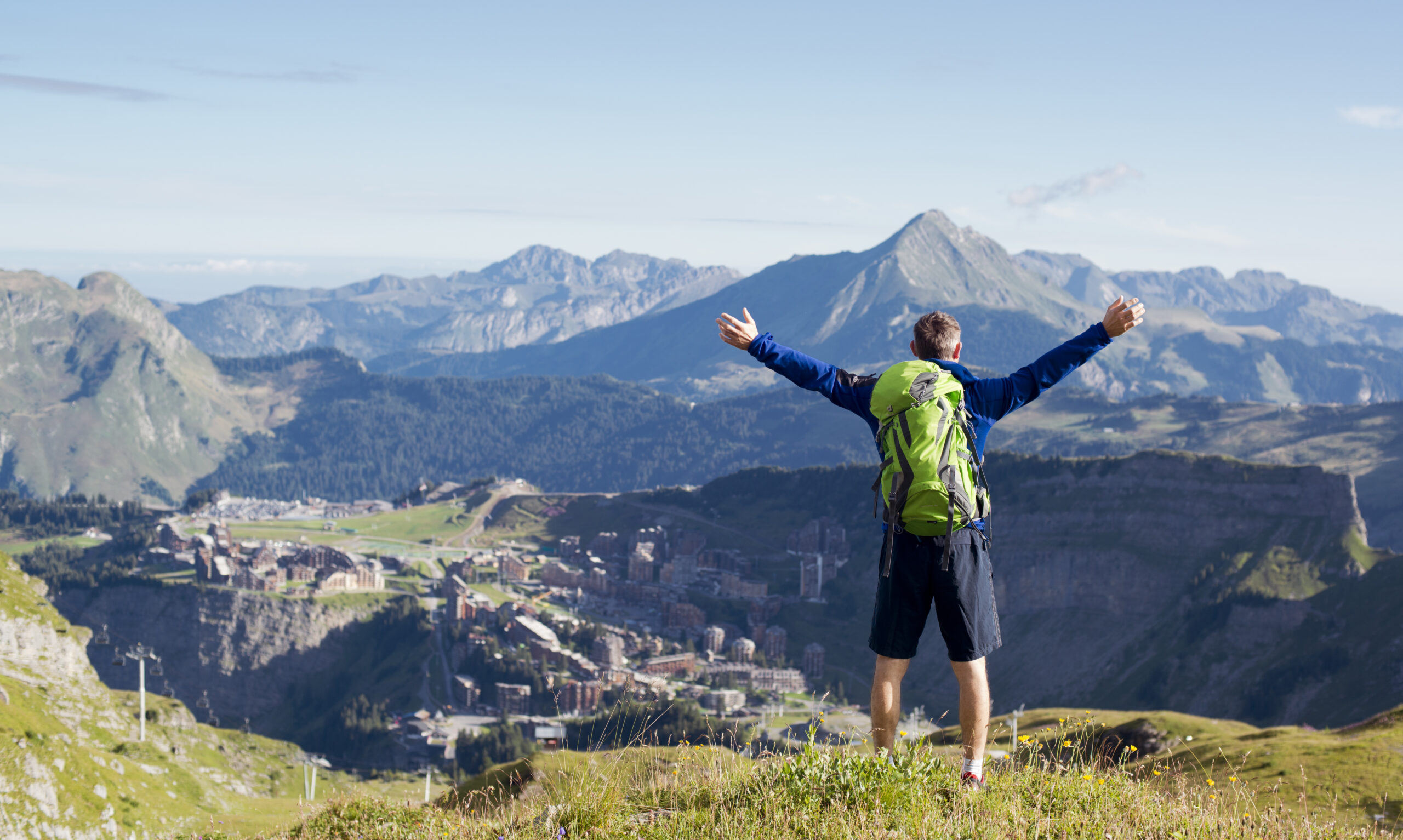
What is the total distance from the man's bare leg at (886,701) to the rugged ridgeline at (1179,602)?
11719 cm

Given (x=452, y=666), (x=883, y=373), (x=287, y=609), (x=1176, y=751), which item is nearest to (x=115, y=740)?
(x=1176, y=751)

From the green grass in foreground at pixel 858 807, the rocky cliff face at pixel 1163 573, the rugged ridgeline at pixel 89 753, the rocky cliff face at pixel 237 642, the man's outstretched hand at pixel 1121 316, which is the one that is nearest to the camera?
the green grass in foreground at pixel 858 807

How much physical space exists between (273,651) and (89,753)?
443 ft

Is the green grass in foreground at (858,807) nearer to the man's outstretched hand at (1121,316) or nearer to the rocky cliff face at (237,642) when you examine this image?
the man's outstretched hand at (1121,316)

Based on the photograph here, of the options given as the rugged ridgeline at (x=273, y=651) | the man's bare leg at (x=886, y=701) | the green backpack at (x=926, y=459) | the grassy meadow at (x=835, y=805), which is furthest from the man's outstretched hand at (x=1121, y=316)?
the rugged ridgeline at (x=273, y=651)

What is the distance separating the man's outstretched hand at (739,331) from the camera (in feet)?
37.2

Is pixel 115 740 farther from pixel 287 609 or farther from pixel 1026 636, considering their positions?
pixel 1026 636

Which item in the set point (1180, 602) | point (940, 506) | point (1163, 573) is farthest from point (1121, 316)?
point (1163, 573)

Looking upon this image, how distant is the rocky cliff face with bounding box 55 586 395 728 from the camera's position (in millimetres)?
182250

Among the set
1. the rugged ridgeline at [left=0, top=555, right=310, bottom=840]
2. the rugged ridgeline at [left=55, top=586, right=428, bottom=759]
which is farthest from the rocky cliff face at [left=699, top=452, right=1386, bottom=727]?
the rugged ridgeline at [left=0, top=555, right=310, bottom=840]

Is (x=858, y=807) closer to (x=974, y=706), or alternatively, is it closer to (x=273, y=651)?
(x=974, y=706)

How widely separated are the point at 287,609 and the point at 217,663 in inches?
596

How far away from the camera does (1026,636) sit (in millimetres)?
168125

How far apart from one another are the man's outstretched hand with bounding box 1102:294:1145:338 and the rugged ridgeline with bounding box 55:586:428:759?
171721mm
